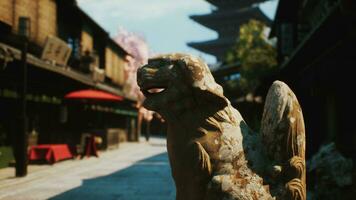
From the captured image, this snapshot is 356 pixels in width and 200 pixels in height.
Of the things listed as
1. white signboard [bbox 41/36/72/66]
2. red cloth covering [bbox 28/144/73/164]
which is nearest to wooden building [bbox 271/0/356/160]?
red cloth covering [bbox 28/144/73/164]

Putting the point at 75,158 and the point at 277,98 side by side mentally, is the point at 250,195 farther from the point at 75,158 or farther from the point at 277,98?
the point at 75,158

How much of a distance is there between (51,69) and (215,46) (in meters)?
51.9

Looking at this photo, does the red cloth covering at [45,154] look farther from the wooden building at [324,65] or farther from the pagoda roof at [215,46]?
the pagoda roof at [215,46]

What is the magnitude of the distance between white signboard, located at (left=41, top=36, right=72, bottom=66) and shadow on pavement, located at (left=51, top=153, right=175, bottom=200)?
6481 mm

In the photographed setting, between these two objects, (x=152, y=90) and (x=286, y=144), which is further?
(x=152, y=90)

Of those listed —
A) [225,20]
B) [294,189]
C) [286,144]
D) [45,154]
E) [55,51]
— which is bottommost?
[45,154]

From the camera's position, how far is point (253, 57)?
106 ft

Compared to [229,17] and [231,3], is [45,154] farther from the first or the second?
[231,3]

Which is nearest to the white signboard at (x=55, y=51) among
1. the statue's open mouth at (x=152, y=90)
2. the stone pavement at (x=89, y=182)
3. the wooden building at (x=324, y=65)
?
the stone pavement at (x=89, y=182)

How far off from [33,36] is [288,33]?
9654 millimetres

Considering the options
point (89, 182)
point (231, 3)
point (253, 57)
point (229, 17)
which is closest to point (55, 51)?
point (89, 182)

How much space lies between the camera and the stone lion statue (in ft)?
10.2

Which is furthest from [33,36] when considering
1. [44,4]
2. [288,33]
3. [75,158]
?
[288,33]

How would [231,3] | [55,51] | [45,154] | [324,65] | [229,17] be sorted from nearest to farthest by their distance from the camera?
1. [324,65]
2. [45,154]
3. [55,51]
4. [229,17]
5. [231,3]
